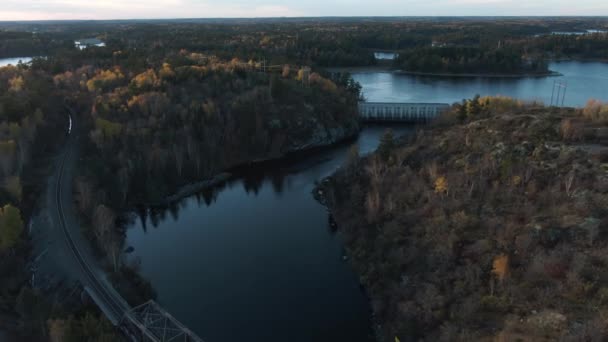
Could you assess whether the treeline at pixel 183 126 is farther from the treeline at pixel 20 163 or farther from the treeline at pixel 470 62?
the treeline at pixel 470 62

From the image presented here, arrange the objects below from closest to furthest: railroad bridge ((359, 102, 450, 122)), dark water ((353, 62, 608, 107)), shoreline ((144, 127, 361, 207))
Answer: shoreline ((144, 127, 361, 207)) → railroad bridge ((359, 102, 450, 122)) → dark water ((353, 62, 608, 107))

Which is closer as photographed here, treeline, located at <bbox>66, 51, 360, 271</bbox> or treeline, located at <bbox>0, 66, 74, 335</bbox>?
treeline, located at <bbox>0, 66, 74, 335</bbox>

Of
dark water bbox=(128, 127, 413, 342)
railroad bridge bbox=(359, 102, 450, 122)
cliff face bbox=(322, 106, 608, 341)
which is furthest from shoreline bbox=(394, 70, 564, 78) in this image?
dark water bbox=(128, 127, 413, 342)

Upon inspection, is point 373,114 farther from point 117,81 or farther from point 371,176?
point 117,81

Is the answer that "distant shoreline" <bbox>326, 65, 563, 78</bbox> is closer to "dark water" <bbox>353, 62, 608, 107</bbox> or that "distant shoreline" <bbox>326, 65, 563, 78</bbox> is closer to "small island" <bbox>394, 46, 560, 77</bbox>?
"small island" <bbox>394, 46, 560, 77</bbox>

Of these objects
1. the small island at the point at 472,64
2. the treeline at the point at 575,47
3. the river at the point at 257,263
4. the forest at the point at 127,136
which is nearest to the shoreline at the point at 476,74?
the small island at the point at 472,64

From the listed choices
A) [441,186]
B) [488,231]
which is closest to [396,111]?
[441,186]
